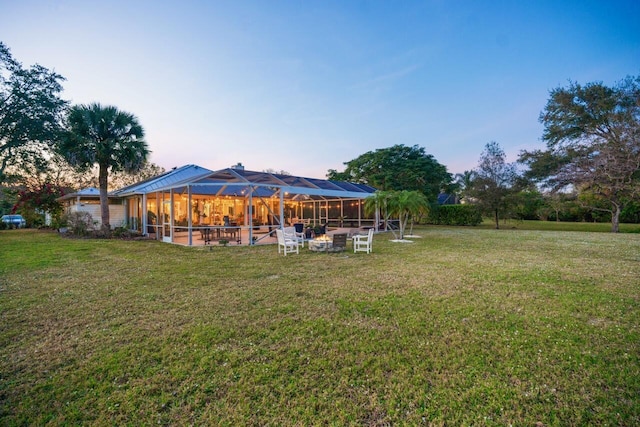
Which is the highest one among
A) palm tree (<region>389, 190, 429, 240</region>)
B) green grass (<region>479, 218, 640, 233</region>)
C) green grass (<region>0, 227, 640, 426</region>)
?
palm tree (<region>389, 190, 429, 240</region>)

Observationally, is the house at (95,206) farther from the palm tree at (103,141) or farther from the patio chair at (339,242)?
the patio chair at (339,242)

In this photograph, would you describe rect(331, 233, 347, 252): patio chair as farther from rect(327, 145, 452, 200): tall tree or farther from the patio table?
rect(327, 145, 452, 200): tall tree

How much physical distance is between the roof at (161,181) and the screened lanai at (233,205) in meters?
0.06

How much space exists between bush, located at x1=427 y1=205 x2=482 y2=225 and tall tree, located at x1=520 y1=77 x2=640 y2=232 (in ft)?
19.6

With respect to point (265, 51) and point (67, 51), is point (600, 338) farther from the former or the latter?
point (67, 51)

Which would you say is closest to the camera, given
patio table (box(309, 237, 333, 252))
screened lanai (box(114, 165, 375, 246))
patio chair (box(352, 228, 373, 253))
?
patio chair (box(352, 228, 373, 253))

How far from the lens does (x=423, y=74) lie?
1507cm

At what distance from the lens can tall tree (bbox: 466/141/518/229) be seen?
921 inches

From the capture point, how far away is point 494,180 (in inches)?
931

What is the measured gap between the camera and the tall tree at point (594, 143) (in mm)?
16375

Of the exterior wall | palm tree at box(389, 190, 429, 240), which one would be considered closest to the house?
the exterior wall

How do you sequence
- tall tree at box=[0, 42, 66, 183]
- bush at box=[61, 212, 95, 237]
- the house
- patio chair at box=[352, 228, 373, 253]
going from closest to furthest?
patio chair at box=[352, 228, 373, 253] < bush at box=[61, 212, 95, 237] < tall tree at box=[0, 42, 66, 183] < the house


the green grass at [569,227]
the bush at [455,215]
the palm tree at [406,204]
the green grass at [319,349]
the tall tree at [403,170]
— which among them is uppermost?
the tall tree at [403,170]

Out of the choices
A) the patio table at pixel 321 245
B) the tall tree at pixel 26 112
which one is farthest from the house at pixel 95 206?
the patio table at pixel 321 245
